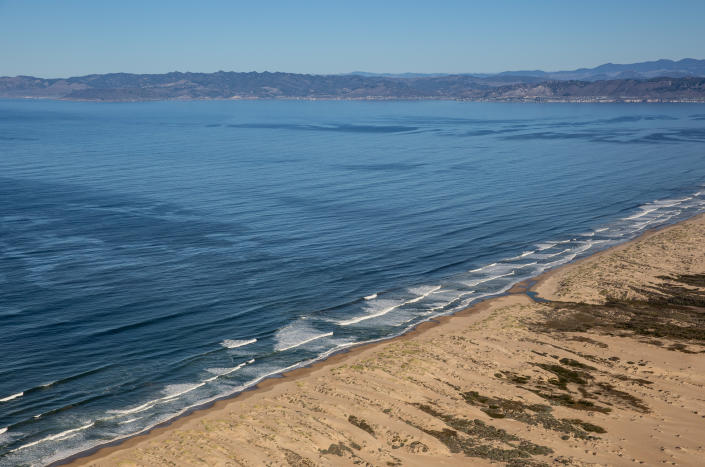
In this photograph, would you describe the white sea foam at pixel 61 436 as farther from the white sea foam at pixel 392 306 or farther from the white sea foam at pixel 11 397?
the white sea foam at pixel 392 306

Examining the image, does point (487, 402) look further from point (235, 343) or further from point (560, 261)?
point (560, 261)

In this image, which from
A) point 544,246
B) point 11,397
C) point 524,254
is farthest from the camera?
point 544,246

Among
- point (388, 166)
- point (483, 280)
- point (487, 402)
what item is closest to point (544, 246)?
point (483, 280)

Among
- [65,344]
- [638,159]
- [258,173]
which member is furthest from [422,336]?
[638,159]

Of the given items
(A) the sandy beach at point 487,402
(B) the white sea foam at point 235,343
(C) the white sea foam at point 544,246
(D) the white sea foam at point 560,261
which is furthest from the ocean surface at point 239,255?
(A) the sandy beach at point 487,402

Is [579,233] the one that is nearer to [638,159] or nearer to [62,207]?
[62,207]

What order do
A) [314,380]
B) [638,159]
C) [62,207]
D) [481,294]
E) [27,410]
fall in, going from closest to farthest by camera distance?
[27,410], [314,380], [481,294], [62,207], [638,159]
